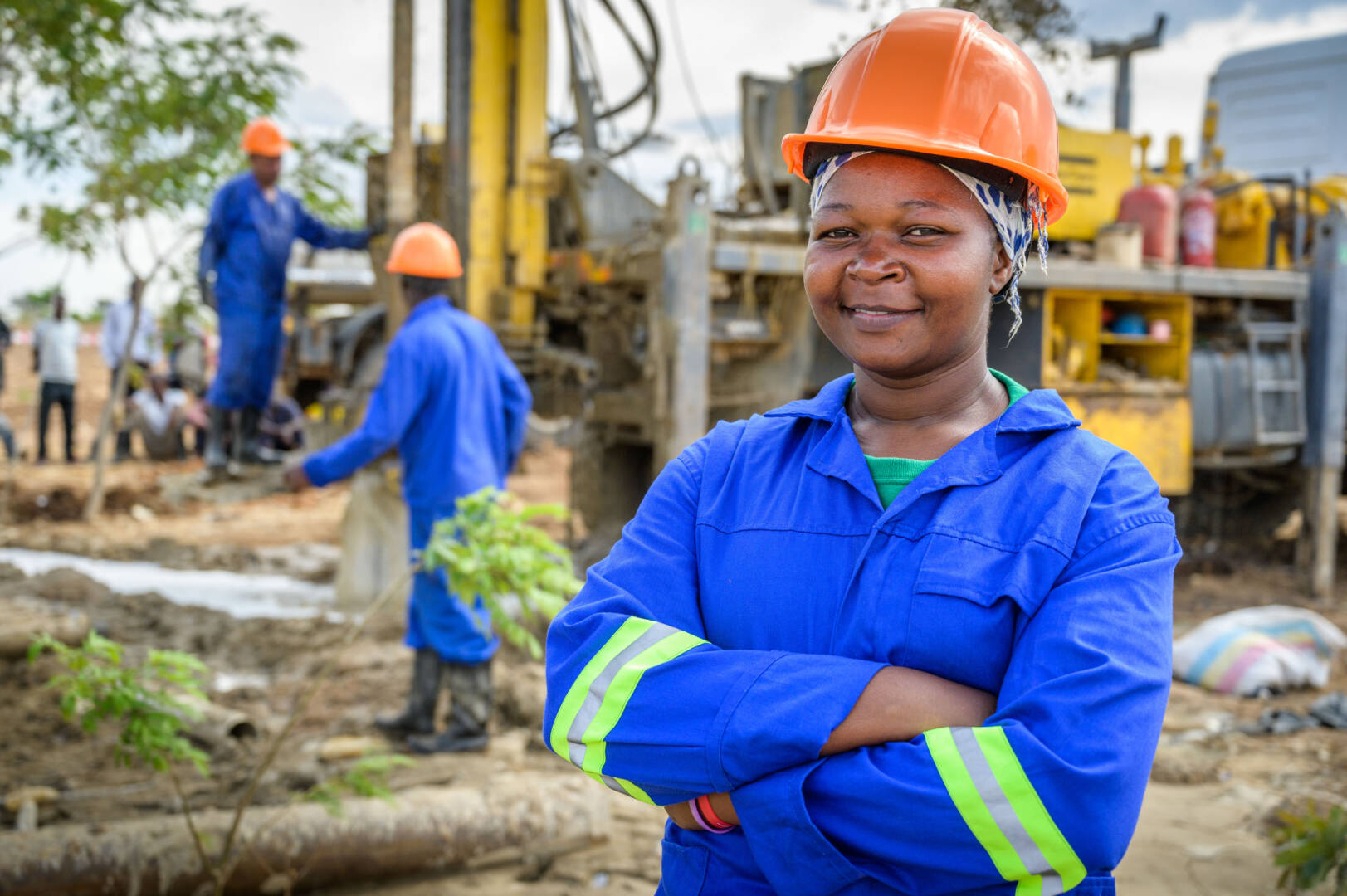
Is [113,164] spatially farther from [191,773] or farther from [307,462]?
[191,773]

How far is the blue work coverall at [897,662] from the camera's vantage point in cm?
125

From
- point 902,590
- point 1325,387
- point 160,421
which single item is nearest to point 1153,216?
point 1325,387

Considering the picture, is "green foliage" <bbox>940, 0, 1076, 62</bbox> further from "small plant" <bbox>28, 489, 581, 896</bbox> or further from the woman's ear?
the woman's ear

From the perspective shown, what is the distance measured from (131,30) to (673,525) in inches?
→ 291

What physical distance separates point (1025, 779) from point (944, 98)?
812 millimetres

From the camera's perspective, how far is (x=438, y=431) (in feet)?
15.8

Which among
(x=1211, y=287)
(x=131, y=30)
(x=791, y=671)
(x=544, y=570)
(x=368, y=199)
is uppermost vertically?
(x=131, y=30)

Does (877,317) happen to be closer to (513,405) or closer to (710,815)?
(710,815)

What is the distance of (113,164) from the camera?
808cm

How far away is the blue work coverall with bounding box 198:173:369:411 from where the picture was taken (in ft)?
21.1

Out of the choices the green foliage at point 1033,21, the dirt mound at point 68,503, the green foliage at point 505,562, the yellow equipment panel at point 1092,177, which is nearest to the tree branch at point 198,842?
the green foliage at point 505,562

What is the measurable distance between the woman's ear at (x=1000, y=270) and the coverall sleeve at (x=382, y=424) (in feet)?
11.5

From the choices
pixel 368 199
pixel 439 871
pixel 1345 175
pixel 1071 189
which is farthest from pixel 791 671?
pixel 1345 175

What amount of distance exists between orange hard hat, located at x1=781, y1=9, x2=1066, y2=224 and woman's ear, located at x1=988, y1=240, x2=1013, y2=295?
96 millimetres
